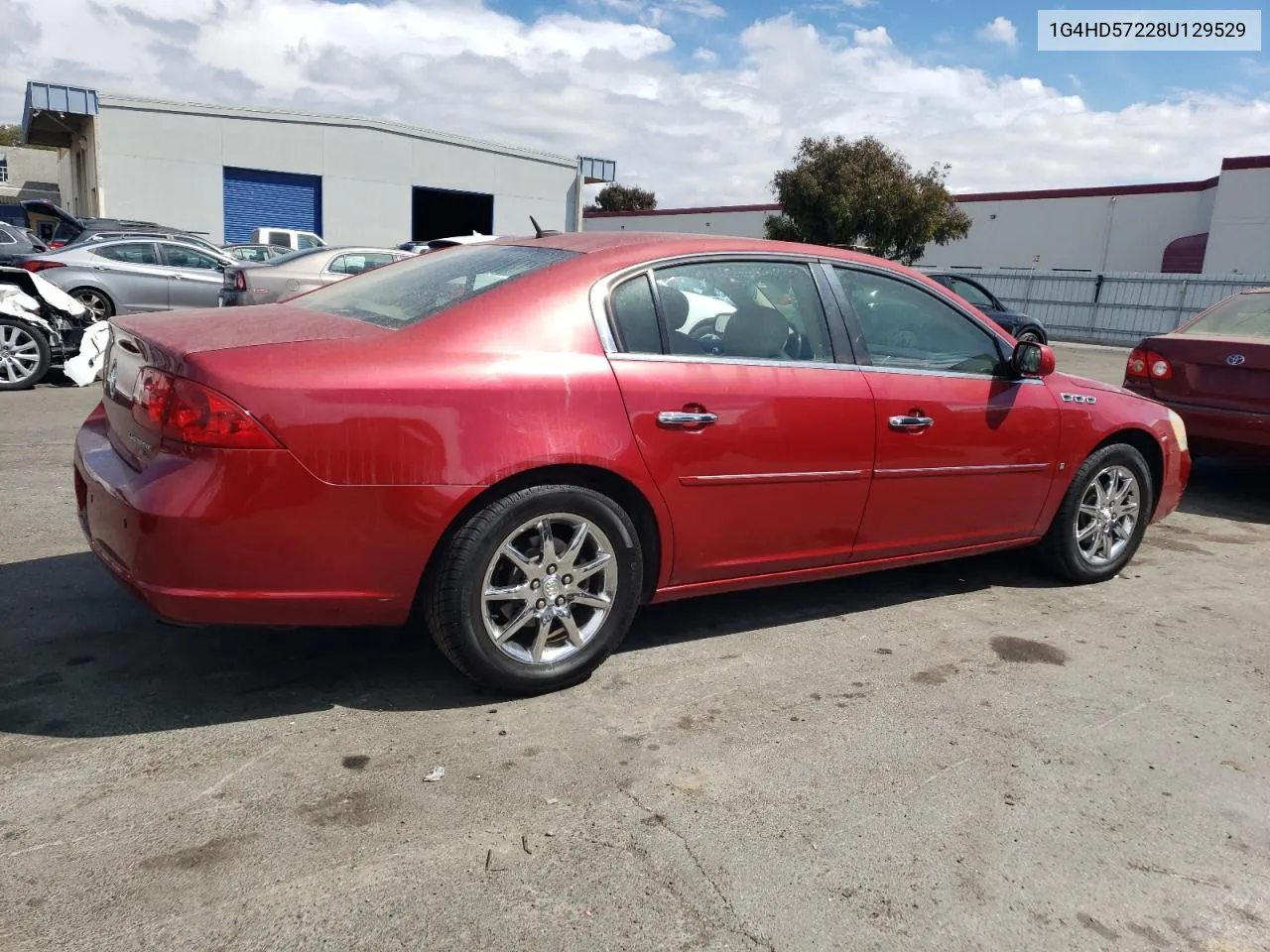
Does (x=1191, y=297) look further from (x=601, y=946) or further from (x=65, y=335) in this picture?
(x=601, y=946)

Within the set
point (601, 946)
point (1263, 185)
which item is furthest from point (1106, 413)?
point (1263, 185)

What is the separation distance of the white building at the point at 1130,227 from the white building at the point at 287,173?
7.85 metres

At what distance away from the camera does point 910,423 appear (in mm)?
4035

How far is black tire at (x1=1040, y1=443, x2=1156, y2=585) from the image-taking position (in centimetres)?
480

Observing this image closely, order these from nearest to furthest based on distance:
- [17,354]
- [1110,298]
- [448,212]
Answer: [17,354] → [1110,298] → [448,212]

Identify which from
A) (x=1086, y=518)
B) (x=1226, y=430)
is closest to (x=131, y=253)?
(x=1086, y=518)

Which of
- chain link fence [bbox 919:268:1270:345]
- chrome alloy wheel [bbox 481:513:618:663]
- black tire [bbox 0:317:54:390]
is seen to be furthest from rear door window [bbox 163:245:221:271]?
chain link fence [bbox 919:268:1270:345]

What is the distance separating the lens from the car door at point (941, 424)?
4.04 m

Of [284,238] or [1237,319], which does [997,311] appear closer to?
[1237,319]

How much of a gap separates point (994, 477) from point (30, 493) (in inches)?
199

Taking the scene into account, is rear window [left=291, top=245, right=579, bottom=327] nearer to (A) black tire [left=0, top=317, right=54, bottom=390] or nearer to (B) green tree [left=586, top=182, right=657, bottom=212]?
(A) black tire [left=0, top=317, right=54, bottom=390]

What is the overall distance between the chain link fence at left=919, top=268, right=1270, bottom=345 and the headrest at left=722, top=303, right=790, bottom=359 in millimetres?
25354

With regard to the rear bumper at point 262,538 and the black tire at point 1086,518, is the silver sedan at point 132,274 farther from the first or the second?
the black tire at point 1086,518

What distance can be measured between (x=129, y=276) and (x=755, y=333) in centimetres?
1136
